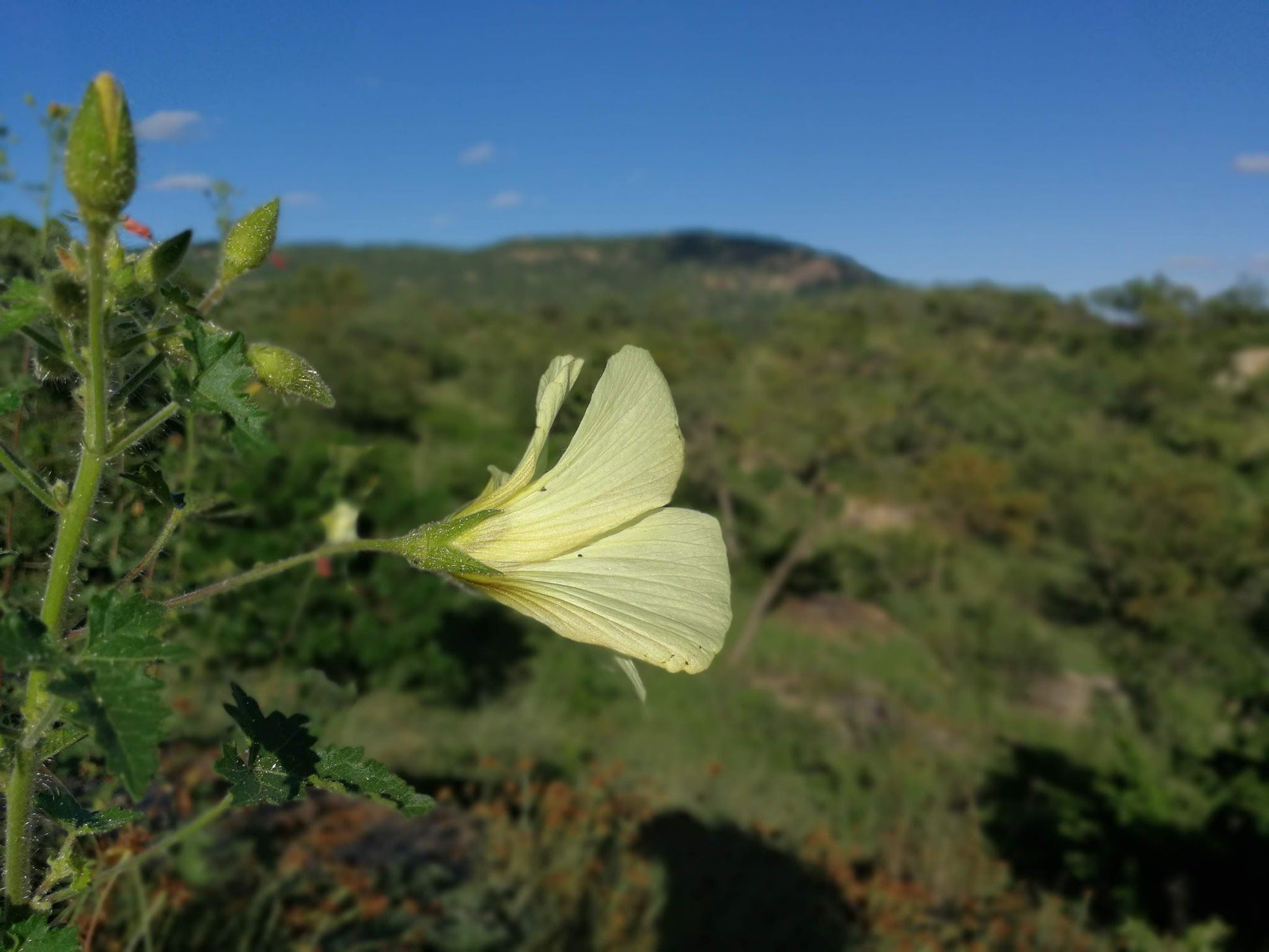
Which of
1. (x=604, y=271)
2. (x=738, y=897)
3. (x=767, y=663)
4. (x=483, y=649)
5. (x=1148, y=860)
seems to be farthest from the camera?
(x=604, y=271)

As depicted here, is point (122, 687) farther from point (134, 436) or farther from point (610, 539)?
point (610, 539)

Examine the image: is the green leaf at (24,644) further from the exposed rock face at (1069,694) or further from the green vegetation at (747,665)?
the exposed rock face at (1069,694)

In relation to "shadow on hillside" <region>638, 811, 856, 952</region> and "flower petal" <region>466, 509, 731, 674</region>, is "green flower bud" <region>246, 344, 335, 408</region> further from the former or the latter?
"shadow on hillside" <region>638, 811, 856, 952</region>

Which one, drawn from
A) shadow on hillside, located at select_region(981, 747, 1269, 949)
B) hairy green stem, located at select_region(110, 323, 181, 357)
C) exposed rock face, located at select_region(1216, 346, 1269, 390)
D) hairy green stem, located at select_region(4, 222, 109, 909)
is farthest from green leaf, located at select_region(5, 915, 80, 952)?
exposed rock face, located at select_region(1216, 346, 1269, 390)

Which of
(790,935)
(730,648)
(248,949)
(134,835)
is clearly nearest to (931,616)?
(730,648)

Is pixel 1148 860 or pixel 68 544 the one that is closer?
pixel 68 544

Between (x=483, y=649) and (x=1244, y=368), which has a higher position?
(x=1244, y=368)

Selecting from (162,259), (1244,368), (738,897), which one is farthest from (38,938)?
(1244,368)
